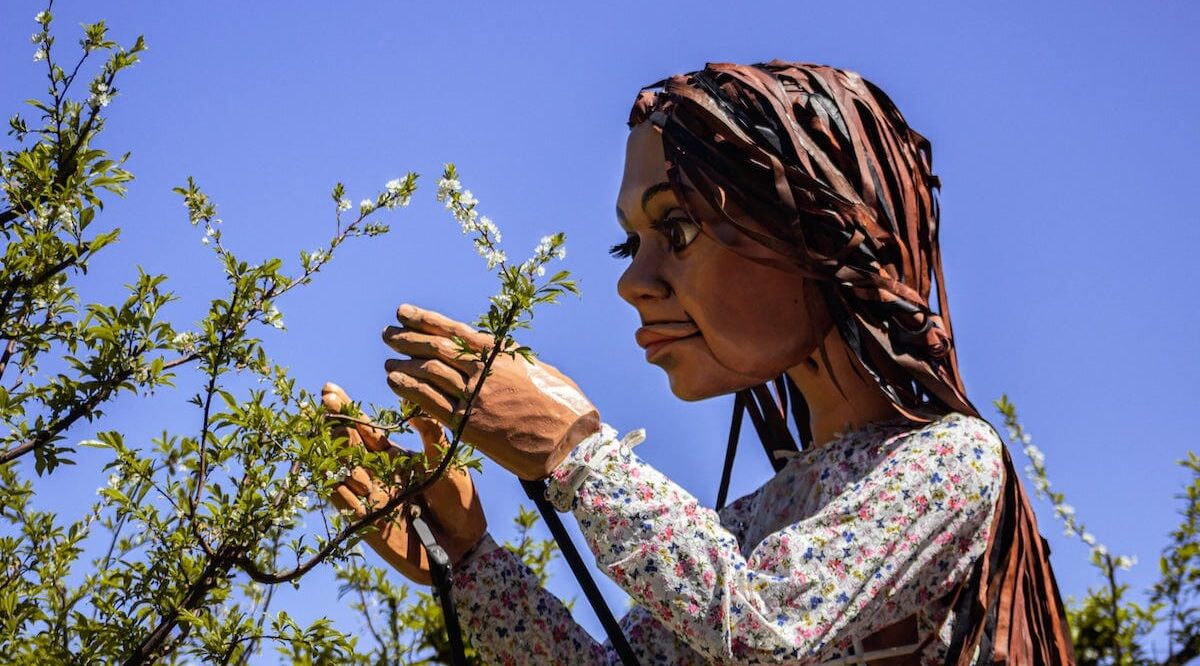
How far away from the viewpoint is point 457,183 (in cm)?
196

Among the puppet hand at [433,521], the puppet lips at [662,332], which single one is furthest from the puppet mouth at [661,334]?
the puppet hand at [433,521]

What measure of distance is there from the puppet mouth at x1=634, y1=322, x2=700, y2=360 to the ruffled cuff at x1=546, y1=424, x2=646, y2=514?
0.23 m

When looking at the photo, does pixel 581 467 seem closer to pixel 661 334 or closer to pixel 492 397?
pixel 492 397

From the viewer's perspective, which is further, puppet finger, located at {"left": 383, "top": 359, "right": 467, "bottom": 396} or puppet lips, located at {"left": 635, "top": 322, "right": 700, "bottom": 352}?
puppet lips, located at {"left": 635, "top": 322, "right": 700, "bottom": 352}

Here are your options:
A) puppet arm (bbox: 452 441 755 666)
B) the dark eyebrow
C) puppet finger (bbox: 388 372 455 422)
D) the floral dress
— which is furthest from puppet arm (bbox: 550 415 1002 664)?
the dark eyebrow

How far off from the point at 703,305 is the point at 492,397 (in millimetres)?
345

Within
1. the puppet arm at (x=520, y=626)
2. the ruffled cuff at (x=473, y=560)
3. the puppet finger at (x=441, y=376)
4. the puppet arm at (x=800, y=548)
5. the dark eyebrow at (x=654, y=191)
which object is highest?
the dark eyebrow at (x=654, y=191)

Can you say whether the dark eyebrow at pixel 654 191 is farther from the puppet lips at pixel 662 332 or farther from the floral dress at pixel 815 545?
the floral dress at pixel 815 545

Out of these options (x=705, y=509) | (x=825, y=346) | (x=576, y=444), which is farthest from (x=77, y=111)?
(x=825, y=346)

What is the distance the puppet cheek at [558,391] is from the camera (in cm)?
210

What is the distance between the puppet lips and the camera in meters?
2.22

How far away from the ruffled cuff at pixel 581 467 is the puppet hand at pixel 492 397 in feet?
0.05

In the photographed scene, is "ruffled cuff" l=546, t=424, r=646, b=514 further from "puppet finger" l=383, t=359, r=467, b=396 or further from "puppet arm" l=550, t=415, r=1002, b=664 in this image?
"puppet finger" l=383, t=359, r=467, b=396

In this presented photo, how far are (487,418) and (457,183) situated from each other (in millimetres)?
331
